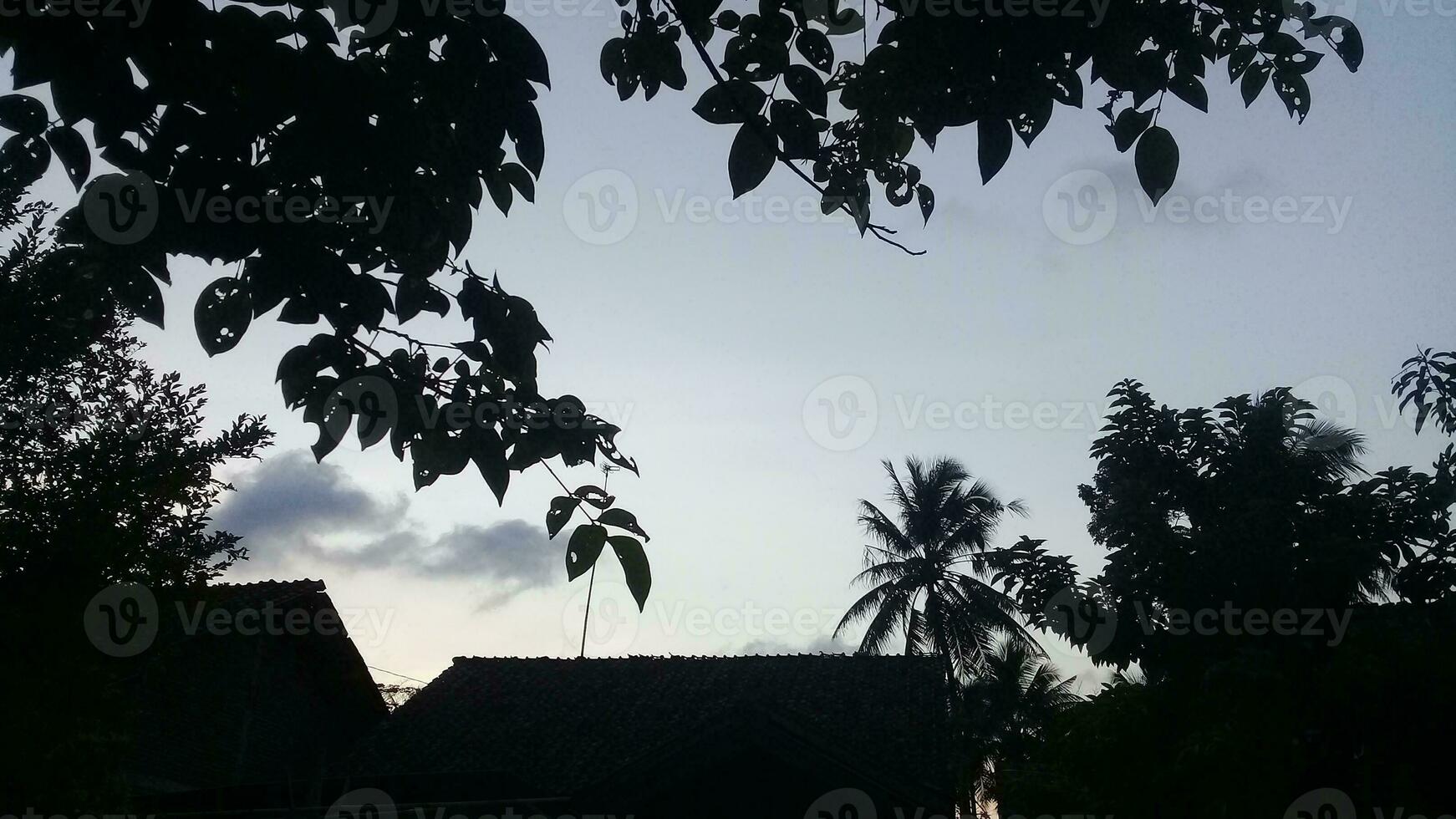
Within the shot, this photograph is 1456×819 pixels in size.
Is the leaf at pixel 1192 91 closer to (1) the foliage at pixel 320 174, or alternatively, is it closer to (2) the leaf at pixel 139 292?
(1) the foliage at pixel 320 174

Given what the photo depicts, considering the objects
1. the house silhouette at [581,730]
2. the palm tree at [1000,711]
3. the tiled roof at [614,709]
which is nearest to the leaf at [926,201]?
the house silhouette at [581,730]

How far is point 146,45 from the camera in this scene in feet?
7.91

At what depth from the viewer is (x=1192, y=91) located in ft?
8.11

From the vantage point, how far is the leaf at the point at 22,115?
267cm

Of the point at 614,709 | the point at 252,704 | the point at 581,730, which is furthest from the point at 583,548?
the point at 614,709

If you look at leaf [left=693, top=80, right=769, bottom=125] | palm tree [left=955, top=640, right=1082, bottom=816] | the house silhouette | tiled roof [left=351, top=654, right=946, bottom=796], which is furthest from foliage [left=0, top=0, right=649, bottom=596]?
palm tree [left=955, top=640, right=1082, bottom=816]

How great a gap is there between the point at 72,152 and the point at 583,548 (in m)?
1.69

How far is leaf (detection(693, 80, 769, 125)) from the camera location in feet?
9.09

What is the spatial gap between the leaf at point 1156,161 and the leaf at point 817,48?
3.47 ft

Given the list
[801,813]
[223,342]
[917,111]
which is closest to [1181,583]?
[801,813]

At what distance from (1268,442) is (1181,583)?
2.94 metres

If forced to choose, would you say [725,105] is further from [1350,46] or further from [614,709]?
[614,709]

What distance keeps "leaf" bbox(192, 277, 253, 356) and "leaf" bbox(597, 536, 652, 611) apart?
→ 1.17 metres

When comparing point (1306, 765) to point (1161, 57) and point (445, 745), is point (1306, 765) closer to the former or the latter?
point (1161, 57)
